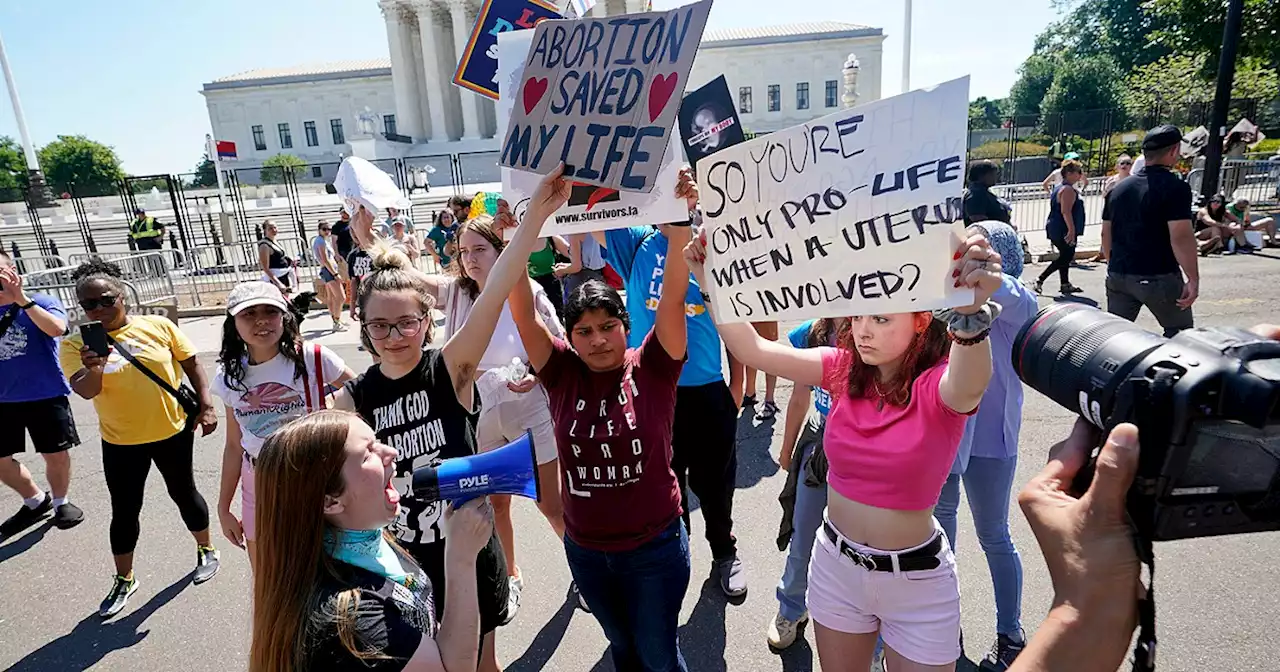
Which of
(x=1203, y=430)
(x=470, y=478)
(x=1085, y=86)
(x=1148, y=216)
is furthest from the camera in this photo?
(x=1085, y=86)

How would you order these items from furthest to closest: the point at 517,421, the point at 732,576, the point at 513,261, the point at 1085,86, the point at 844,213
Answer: the point at 1085,86
the point at 517,421
the point at 732,576
the point at 513,261
the point at 844,213

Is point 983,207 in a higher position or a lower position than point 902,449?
higher

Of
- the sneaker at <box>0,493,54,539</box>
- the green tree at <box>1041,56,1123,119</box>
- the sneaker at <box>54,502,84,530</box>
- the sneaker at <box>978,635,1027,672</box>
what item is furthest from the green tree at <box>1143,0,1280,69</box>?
the green tree at <box>1041,56,1123,119</box>

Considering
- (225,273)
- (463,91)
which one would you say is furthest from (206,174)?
(225,273)

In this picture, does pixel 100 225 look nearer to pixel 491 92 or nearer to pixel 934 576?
pixel 491 92

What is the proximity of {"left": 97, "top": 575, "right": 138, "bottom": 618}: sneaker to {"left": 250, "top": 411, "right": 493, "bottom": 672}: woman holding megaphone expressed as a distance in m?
2.94

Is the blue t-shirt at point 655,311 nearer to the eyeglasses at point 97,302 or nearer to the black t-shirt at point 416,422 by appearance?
the black t-shirt at point 416,422

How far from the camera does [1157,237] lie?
4.75m

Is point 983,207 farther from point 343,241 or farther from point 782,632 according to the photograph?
point 343,241

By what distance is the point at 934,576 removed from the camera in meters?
1.96

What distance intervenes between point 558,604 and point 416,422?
153 cm

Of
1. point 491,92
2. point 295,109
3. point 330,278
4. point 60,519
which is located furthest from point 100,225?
point 295,109

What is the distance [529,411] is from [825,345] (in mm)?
1637

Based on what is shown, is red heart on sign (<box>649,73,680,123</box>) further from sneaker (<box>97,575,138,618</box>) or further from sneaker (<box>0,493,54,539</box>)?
A: sneaker (<box>0,493,54,539</box>)
